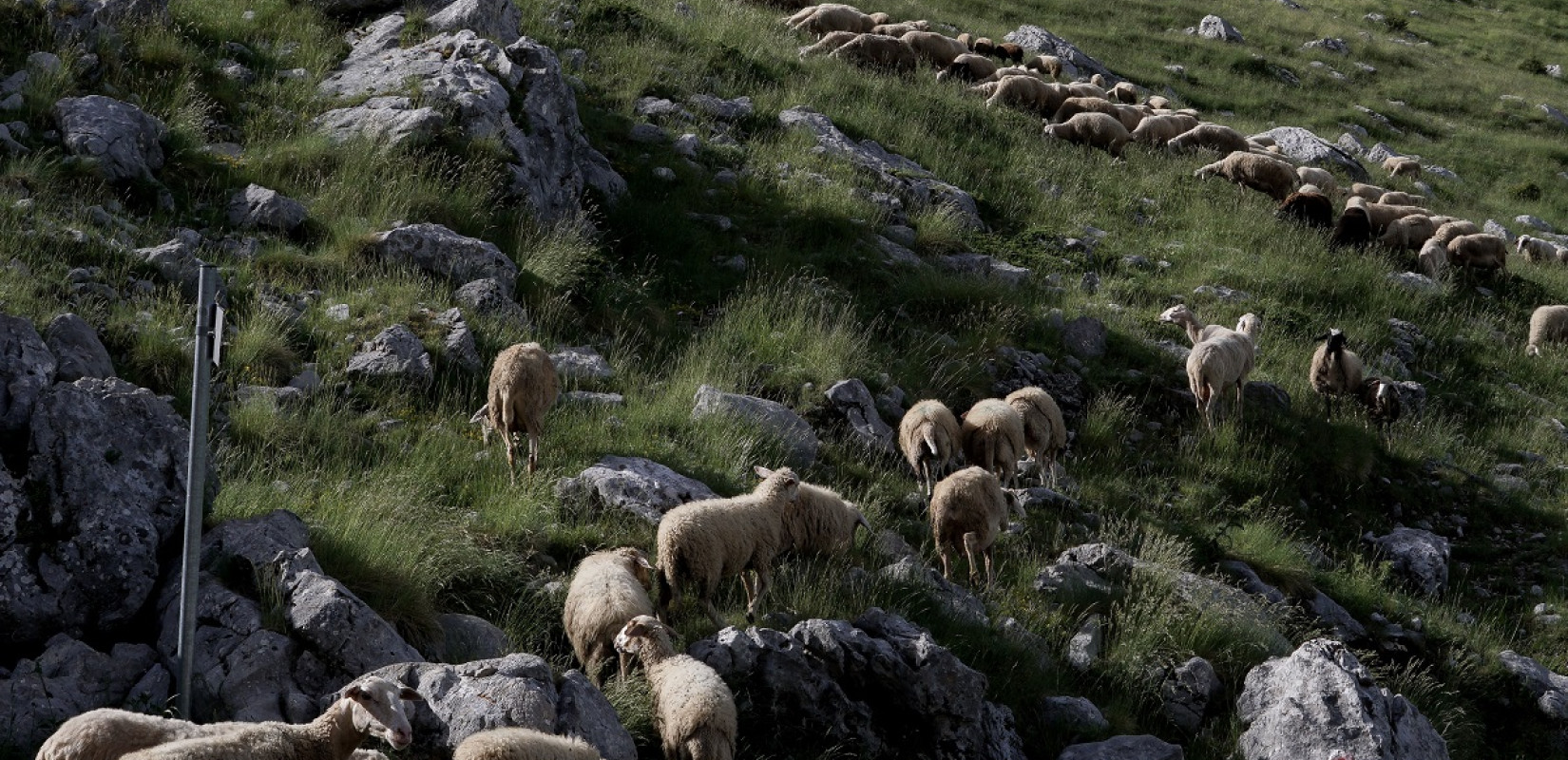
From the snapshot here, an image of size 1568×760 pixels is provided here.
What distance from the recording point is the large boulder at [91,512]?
650 centimetres

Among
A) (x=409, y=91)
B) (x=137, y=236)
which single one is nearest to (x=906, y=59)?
(x=409, y=91)

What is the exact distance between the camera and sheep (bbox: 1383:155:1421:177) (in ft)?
95.8

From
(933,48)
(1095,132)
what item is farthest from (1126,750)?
(933,48)

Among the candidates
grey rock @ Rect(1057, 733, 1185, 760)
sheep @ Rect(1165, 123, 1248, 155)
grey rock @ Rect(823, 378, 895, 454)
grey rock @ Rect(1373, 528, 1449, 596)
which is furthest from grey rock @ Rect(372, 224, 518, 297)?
sheep @ Rect(1165, 123, 1248, 155)

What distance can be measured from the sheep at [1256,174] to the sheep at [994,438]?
12.4m

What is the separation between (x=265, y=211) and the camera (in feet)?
40.3

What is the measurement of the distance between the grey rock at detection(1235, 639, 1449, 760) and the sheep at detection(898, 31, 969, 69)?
61.9ft

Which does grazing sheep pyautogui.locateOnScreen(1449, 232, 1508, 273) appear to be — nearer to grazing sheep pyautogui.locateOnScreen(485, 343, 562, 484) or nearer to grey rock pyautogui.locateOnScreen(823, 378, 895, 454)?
grey rock pyautogui.locateOnScreen(823, 378, 895, 454)

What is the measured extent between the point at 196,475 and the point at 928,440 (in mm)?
6808

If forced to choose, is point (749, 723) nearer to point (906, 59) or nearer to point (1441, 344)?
point (1441, 344)

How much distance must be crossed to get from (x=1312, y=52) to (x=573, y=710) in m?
39.9

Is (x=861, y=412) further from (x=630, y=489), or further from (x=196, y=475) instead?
(x=196, y=475)

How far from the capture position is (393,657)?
6730 millimetres

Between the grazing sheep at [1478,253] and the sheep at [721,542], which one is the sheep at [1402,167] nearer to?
the grazing sheep at [1478,253]
